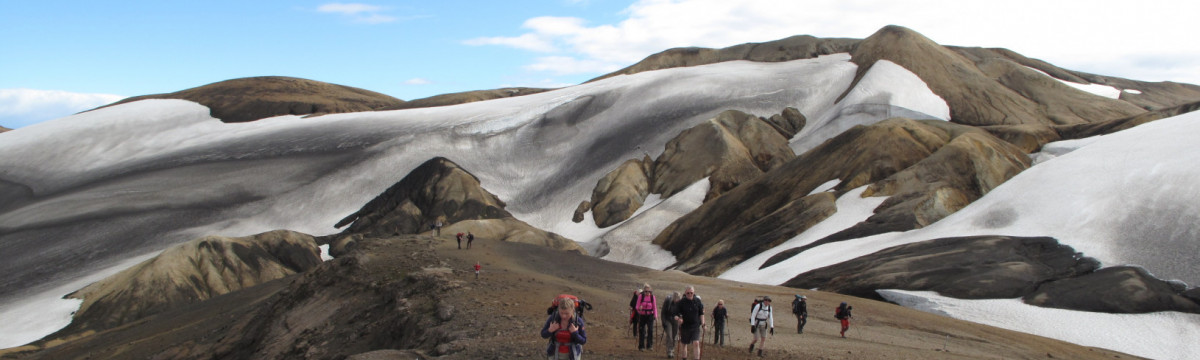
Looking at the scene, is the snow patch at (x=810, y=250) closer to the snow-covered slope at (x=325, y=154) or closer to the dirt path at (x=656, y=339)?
the dirt path at (x=656, y=339)

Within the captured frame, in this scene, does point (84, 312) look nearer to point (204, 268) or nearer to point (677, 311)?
point (204, 268)

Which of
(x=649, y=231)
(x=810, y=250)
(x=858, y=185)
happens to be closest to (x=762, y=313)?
(x=810, y=250)

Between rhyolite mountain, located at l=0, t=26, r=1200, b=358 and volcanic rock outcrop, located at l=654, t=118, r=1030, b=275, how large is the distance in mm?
189

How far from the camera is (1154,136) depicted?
48.8 m

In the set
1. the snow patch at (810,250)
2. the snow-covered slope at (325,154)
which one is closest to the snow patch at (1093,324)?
the snow patch at (810,250)

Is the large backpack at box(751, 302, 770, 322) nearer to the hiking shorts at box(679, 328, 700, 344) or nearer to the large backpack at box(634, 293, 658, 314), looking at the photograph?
the large backpack at box(634, 293, 658, 314)

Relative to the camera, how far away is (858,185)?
60.6 metres

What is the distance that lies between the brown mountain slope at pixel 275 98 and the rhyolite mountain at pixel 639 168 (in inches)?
19.4

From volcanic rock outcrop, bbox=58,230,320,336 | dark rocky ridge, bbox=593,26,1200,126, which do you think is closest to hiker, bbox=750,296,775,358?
volcanic rock outcrop, bbox=58,230,320,336

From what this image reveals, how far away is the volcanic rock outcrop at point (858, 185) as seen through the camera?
178 ft

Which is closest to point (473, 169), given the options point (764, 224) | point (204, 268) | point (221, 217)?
point (221, 217)

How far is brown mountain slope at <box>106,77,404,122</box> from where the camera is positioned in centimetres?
11688

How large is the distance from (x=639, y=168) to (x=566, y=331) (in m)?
75.4

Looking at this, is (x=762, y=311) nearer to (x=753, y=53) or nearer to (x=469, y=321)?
(x=469, y=321)
